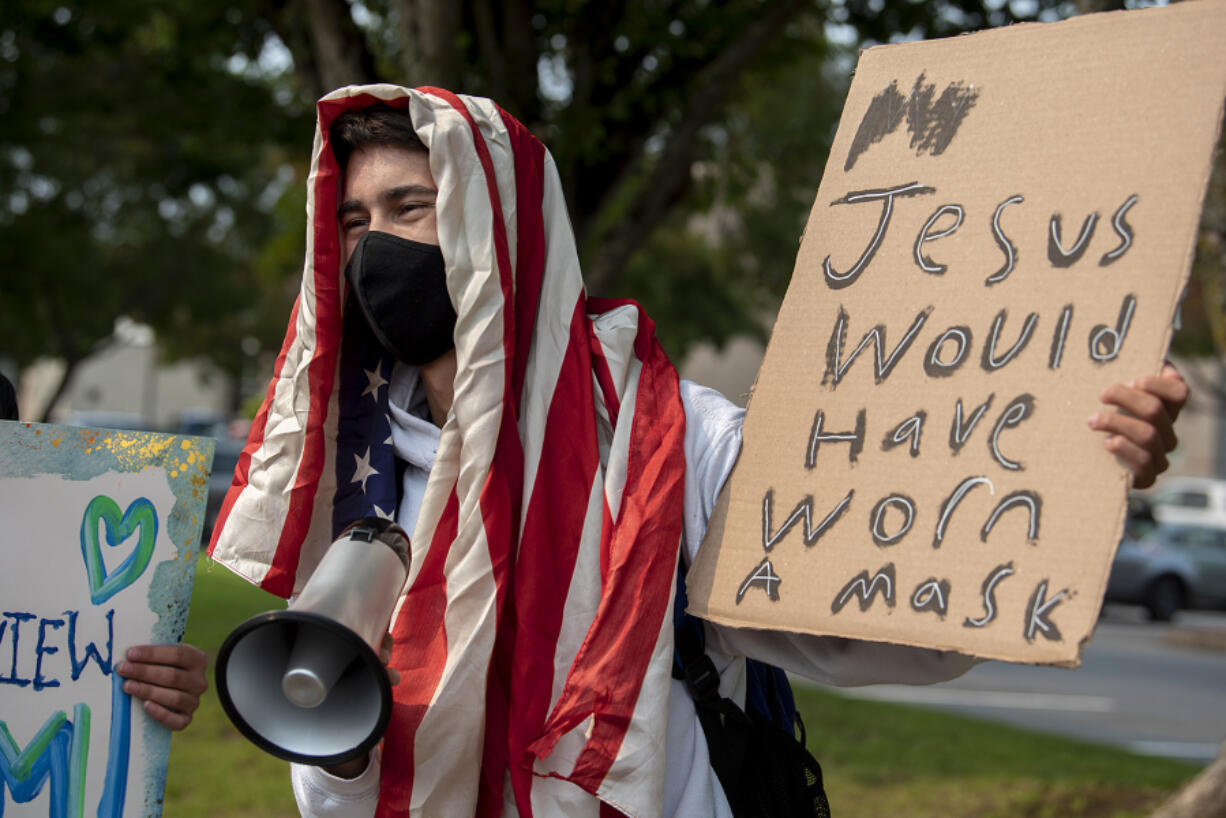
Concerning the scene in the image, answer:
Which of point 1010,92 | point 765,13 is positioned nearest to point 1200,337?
point 765,13

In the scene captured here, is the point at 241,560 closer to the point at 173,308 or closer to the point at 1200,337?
the point at 1200,337

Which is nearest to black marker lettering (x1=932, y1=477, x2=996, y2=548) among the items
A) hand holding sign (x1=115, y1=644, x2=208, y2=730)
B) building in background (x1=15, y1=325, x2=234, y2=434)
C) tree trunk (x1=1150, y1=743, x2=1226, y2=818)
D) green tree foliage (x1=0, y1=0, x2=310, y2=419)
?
hand holding sign (x1=115, y1=644, x2=208, y2=730)

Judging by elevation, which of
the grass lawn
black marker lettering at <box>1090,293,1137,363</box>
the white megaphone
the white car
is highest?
the white car

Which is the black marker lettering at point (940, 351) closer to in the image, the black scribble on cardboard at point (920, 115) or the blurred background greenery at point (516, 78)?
the black scribble on cardboard at point (920, 115)

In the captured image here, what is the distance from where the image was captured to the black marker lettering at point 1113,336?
1472 mm

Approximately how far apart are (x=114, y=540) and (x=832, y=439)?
1.07 meters

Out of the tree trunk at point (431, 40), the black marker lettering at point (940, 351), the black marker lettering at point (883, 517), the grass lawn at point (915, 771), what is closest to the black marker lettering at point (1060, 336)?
the black marker lettering at point (940, 351)

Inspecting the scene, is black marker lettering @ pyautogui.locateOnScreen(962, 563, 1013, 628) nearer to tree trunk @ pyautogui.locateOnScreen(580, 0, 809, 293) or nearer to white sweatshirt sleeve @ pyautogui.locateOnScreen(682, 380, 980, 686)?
white sweatshirt sleeve @ pyautogui.locateOnScreen(682, 380, 980, 686)

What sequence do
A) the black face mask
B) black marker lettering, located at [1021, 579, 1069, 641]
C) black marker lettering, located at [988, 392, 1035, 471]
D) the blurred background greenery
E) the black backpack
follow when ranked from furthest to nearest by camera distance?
the blurred background greenery
the black face mask
the black backpack
black marker lettering, located at [988, 392, 1035, 471]
black marker lettering, located at [1021, 579, 1069, 641]

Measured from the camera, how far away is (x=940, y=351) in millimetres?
1625

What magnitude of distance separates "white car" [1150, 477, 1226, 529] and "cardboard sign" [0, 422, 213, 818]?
73.5 ft

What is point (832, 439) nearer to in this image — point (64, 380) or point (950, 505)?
point (950, 505)

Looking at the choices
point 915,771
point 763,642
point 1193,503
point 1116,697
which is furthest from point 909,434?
point 1193,503

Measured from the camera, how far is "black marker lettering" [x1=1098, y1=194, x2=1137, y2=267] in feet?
4.92
